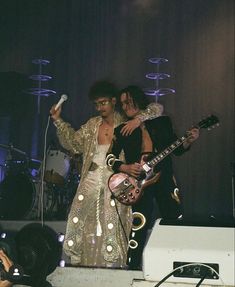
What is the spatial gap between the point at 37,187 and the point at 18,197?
0.21 m

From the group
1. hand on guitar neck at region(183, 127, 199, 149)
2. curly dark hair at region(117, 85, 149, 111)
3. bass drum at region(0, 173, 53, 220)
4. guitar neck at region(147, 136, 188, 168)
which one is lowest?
bass drum at region(0, 173, 53, 220)

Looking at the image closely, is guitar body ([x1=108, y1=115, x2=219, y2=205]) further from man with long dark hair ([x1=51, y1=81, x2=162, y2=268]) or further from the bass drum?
the bass drum

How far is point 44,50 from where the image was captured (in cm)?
489

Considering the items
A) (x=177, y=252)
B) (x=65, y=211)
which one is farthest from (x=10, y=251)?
(x=65, y=211)

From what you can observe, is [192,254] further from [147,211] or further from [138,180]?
A: [138,180]

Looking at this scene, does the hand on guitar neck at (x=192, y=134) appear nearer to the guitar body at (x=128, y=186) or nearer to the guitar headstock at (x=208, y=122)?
the guitar headstock at (x=208, y=122)

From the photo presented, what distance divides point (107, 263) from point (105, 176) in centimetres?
56

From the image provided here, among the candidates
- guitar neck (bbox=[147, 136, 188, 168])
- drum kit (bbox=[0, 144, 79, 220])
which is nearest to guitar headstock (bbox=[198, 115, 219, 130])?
guitar neck (bbox=[147, 136, 188, 168])

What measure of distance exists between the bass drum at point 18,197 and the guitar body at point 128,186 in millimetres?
1352

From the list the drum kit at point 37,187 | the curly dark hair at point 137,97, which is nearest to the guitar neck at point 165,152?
Answer: the curly dark hair at point 137,97

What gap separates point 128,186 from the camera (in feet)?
9.66

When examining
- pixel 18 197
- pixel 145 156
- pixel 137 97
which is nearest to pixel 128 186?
pixel 145 156

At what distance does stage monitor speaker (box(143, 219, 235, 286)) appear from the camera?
1236 millimetres

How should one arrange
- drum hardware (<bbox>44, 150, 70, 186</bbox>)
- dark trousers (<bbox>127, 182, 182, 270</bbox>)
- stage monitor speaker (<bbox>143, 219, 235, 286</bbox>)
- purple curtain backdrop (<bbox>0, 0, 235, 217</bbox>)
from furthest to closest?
purple curtain backdrop (<bbox>0, 0, 235, 217</bbox>), drum hardware (<bbox>44, 150, 70, 186</bbox>), dark trousers (<bbox>127, 182, 182, 270</bbox>), stage monitor speaker (<bbox>143, 219, 235, 286</bbox>)
